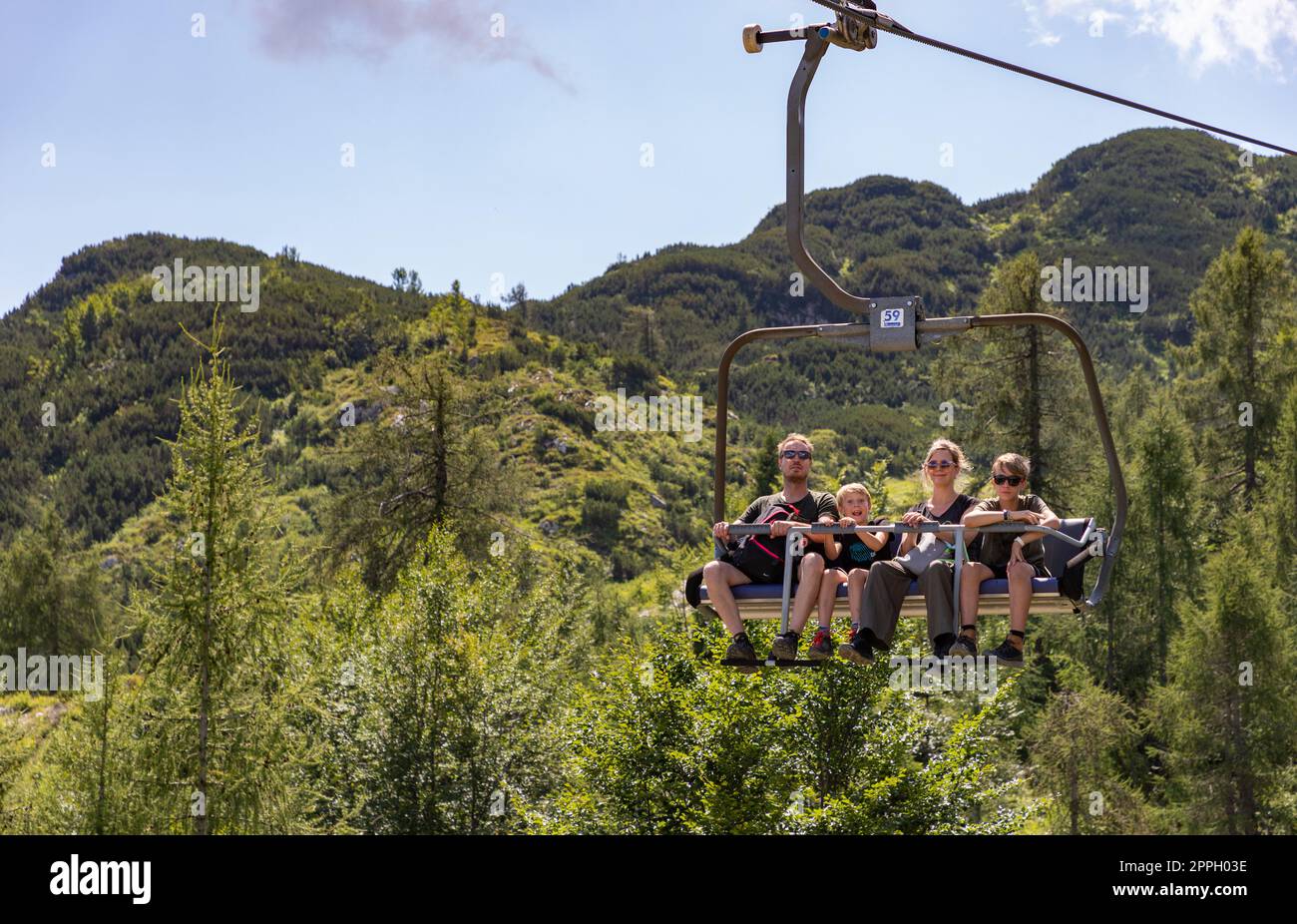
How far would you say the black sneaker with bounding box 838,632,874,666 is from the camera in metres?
9.06

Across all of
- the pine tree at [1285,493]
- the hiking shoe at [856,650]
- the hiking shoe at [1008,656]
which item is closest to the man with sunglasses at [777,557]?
the hiking shoe at [856,650]

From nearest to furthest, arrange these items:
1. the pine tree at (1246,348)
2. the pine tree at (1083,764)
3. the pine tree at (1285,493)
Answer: the pine tree at (1083,764), the pine tree at (1285,493), the pine tree at (1246,348)

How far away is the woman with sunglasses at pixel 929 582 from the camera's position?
914 cm

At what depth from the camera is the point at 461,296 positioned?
176 meters

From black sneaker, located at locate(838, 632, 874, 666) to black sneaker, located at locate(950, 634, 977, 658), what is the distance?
518 mm

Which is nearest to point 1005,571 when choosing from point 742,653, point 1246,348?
point 742,653

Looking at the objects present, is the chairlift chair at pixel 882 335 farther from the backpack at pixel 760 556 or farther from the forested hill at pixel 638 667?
the forested hill at pixel 638 667

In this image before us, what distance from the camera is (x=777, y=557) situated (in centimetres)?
970

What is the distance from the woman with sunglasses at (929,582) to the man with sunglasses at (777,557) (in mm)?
379

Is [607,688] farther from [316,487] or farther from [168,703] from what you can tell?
[316,487]

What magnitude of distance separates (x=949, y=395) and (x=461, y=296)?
5614 inches

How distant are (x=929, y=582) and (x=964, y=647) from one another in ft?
1.66

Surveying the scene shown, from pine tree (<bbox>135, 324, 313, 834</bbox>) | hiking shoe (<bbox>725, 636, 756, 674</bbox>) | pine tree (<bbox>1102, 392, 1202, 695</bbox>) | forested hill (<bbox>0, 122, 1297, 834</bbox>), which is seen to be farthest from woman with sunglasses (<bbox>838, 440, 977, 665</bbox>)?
pine tree (<bbox>1102, 392, 1202, 695</bbox>)
